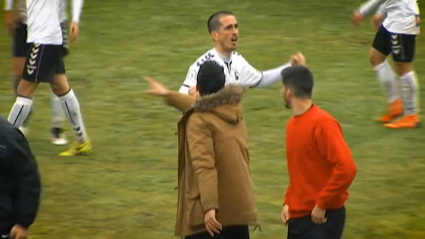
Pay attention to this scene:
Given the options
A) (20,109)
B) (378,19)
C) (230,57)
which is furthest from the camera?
(378,19)

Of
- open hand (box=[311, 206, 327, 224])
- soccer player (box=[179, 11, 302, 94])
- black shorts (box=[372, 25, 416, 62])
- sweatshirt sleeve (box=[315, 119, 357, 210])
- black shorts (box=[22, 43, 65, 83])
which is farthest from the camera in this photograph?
black shorts (box=[372, 25, 416, 62])

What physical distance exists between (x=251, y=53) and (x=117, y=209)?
15.7ft

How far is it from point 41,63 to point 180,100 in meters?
2.68

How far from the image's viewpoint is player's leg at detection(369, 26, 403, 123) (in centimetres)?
863

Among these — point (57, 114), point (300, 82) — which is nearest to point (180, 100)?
point (300, 82)

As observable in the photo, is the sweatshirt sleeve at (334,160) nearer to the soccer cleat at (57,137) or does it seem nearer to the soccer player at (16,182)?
the soccer player at (16,182)

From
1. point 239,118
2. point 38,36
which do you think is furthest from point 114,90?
point 239,118

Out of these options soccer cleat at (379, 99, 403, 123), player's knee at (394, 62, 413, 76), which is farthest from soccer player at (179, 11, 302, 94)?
soccer cleat at (379, 99, 403, 123)

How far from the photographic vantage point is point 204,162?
485 cm

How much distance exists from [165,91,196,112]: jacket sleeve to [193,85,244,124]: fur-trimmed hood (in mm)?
217

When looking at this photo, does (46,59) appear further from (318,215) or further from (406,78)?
(318,215)

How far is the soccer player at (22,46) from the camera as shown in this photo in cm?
785

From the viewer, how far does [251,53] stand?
36.7ft

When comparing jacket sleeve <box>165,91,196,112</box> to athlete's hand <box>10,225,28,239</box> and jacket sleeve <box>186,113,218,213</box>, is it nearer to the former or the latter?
jacket sleeve <box>186,113,218,213</box>
